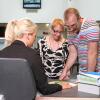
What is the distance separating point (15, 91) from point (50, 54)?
3.31 feet

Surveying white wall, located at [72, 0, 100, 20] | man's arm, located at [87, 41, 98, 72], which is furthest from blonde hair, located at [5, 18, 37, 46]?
white wall, located at [72, 0, 100, 20]

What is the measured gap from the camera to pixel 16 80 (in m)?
1.84

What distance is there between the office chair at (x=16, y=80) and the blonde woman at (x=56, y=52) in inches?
35.2

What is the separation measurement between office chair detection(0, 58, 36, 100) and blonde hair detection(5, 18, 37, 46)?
0.97 ft

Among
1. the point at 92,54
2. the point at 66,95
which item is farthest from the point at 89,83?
the point at 92,54

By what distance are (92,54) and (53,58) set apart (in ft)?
1.43

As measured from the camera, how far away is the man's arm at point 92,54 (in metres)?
2.54

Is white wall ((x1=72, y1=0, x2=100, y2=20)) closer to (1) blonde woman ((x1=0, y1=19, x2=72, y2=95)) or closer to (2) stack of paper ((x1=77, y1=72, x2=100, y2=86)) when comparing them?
(2) stack of paper ((x1=77, y1=72, x2=100, y2=86))

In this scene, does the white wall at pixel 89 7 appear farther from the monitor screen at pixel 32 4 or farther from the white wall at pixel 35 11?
the monitor screen at pixel 32 4

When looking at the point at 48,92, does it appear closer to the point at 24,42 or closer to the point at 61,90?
the point at 61,90

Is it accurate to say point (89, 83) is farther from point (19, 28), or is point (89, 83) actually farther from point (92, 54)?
point (19, 28)

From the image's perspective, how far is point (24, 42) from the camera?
2.02 m

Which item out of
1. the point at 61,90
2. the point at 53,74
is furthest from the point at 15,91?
the point at 53,74

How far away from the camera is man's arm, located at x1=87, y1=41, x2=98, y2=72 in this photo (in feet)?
8.34
